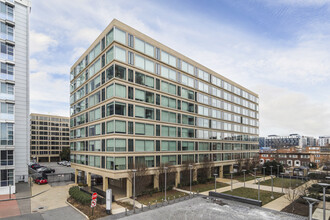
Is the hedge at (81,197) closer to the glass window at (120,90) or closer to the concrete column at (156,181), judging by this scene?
the concrete column at (156,181)

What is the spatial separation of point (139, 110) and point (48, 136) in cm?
9078

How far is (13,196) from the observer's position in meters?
32.3

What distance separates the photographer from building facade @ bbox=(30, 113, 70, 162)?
103 metres

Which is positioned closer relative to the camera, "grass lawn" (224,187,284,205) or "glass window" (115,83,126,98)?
"grass lawn" (224,187,284,205)

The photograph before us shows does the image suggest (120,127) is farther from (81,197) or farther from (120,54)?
(120,54)

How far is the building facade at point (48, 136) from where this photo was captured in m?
103

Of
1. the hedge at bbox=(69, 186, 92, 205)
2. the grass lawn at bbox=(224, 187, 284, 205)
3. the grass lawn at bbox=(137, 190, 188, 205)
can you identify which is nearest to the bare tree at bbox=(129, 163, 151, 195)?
the grass lawn at bbox=(137, 190, 188, 205)

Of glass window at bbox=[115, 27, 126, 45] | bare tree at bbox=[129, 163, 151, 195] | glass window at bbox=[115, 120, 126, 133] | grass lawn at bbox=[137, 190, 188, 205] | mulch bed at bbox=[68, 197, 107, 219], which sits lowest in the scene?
grass lawn at bbox=[137, 190, 188, 205]


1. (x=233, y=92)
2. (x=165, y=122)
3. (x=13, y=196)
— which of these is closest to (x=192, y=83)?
(x=165, y=122)

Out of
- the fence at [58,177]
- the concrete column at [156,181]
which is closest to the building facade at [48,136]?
the fence at [58,177]

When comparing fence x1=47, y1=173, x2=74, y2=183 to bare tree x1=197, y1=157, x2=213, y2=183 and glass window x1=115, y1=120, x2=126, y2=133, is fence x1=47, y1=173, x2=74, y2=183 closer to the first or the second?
glass window x1=115, y1=120, x2=126, y2=133

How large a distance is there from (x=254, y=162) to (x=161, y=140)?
3636 cm

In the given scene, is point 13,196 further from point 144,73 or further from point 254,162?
point 254,162

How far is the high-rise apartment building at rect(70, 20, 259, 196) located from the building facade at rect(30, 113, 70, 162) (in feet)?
222
